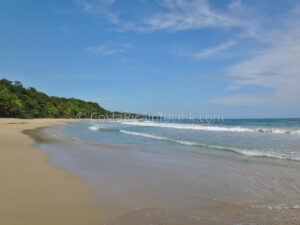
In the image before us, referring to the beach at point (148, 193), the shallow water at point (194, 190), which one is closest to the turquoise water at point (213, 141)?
the shallow water at point (194, 190)

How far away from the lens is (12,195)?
3.78 m

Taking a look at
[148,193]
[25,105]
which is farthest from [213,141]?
[25,105]

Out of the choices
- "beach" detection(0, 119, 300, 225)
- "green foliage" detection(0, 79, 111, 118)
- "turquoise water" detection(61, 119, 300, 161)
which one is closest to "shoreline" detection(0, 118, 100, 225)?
"beach" detection(0, 119, 300, 225)

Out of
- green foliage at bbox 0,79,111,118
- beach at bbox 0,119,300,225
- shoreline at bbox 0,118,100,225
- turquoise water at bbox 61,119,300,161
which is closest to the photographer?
shoreline at bbox 0,118,100,225

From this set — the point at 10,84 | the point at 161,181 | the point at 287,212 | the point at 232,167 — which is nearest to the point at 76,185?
the point at 161,181

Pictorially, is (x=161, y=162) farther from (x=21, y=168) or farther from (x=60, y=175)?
(x=21, y=168)

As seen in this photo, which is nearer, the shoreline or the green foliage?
the shoreline

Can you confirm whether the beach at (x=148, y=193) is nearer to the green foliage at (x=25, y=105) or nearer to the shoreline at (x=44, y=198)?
the shoreline at (x=44, y=198)

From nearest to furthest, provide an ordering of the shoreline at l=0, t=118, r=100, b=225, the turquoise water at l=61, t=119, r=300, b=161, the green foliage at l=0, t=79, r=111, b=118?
1. the shoreline at l=0, t=118, r=100, b=225
2. the turquoise water at l=61, t=119, r=300, b=161
3. the green foliage at l=0, t=79, r=111, b=118

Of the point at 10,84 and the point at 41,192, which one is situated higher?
the point at 10,84

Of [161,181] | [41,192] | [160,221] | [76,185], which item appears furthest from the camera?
[161,181]

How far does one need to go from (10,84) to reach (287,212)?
81964mm

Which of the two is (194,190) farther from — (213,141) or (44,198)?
(213,141)

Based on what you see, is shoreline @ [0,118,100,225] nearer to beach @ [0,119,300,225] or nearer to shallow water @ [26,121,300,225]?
beach @ [0,119,300,225]
